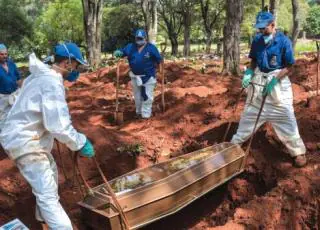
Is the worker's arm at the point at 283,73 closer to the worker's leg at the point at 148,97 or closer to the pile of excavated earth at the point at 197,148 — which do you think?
the pile of excavated earth at the point at 197,148

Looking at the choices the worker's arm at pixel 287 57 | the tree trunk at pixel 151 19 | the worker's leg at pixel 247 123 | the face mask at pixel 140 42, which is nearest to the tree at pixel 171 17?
the tree trunk at pixel 151 19

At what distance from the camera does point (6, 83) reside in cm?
789

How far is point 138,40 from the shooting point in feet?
30.1

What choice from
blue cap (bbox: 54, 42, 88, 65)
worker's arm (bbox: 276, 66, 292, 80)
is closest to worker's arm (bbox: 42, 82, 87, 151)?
blue cap (bbox: 54, 42, 88, 65)

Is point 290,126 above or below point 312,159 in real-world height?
above

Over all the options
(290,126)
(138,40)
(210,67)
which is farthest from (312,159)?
(210,67)

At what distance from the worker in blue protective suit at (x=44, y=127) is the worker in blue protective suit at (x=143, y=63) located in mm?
4877

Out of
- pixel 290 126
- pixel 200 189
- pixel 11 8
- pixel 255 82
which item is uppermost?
pixel 11 8

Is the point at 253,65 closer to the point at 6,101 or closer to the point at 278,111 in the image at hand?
the point at 278,111

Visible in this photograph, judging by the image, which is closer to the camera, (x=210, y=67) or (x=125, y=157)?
(x=125, y=157)

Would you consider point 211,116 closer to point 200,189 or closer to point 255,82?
point 255,82

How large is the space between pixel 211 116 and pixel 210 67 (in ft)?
32.4

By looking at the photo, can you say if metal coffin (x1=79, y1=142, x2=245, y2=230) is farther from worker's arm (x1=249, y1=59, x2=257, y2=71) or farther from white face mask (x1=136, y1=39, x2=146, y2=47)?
white face mask (x1=136, y1=39, x2=146, y2=47)

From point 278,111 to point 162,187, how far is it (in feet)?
6.95
